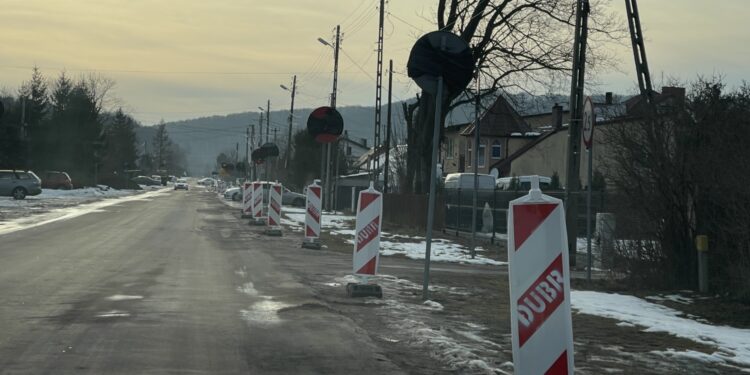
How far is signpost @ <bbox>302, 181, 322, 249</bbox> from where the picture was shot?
21438 mm

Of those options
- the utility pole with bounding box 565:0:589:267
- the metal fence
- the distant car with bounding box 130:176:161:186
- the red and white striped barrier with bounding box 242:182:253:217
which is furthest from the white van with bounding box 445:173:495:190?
the distant car with bounding box 130:176:161:186

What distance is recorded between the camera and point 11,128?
7475 cm

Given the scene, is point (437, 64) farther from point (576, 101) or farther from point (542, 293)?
point (576, 101)

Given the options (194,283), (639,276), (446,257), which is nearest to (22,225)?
(446,257)

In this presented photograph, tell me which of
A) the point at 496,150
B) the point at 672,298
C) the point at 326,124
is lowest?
the point at 672,298

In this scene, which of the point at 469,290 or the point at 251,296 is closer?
the point at 251,296

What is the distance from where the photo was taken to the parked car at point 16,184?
53281 mm

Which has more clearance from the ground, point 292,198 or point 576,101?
point 576,101

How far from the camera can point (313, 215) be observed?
2195cm

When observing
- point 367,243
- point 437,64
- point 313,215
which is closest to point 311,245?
point 313,215

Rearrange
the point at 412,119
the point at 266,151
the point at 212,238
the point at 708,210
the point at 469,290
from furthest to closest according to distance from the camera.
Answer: the point at 266,151 < the point at 412,119 < the point at 212,238 < the point at 469,290 < the point at 708,210

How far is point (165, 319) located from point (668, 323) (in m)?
5.52

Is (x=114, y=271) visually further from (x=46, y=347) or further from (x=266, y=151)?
(x=266, y=151)

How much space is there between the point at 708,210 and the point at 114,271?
8.92m
